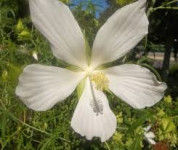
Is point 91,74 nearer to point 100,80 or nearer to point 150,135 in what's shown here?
point 100,80

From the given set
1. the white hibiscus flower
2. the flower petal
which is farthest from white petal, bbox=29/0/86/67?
the flower petal

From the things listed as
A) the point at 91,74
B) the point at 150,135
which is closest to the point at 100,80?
the point at 91,74

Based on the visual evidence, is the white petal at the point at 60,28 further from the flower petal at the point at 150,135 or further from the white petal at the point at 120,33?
the flower petal at the point at 150,135

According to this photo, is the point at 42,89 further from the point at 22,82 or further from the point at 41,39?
the point at 41,39

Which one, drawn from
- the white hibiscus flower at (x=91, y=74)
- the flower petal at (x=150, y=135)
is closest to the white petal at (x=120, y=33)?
the white hibiscus flower at (x=91, y=74)

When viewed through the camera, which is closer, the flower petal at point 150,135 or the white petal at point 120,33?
the white petal at point 120,33

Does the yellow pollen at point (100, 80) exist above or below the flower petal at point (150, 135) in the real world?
above
